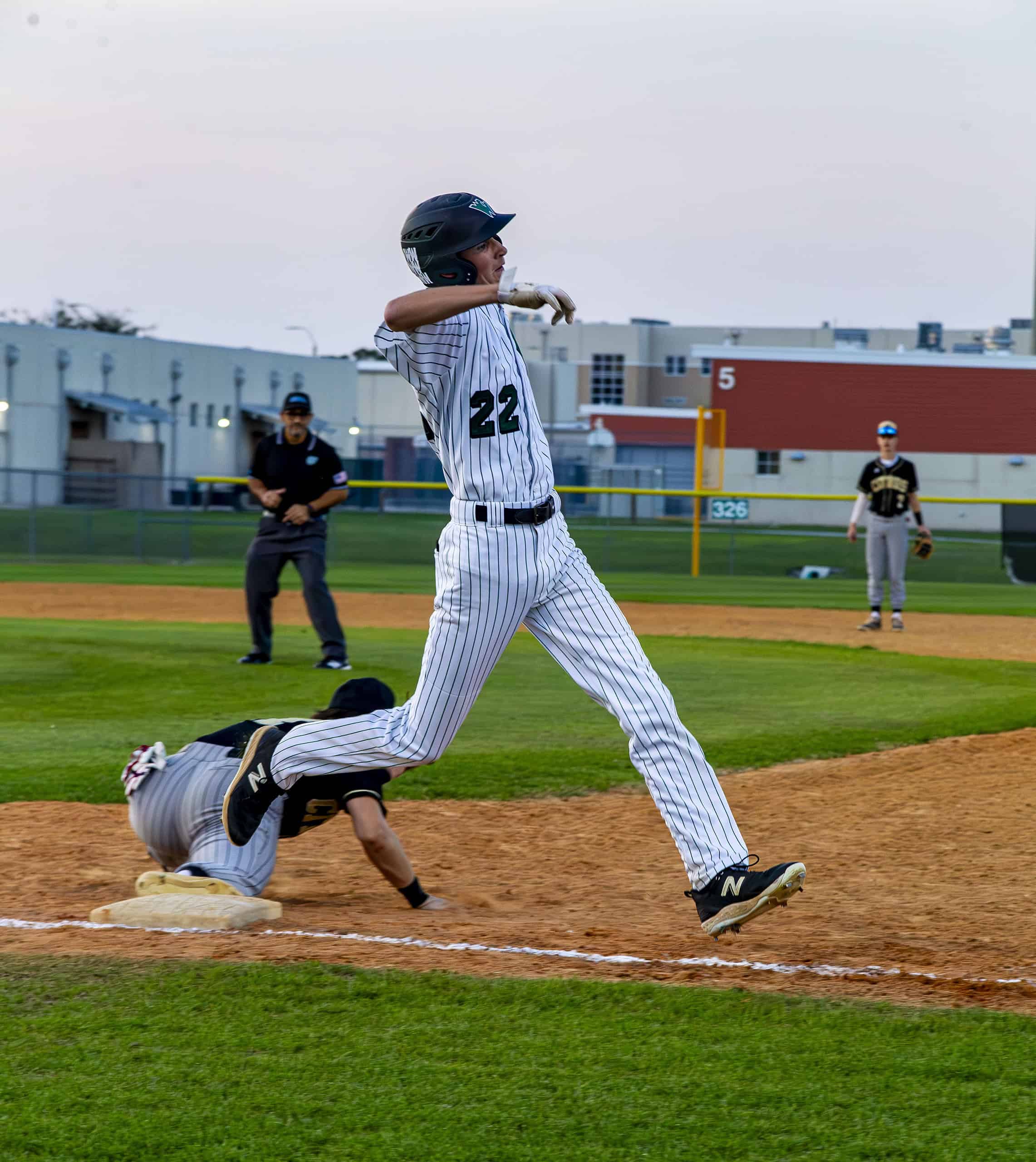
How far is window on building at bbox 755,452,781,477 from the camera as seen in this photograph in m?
48.8

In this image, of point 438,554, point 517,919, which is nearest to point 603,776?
point 517,919

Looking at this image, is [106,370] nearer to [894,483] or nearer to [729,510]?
[729,510]

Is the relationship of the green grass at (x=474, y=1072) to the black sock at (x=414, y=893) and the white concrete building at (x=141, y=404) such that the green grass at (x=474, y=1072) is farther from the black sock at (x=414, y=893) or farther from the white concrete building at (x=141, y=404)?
→ the white concrete building at (x=141, y=404)

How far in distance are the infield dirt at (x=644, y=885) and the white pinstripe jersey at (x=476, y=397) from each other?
52.1 inches

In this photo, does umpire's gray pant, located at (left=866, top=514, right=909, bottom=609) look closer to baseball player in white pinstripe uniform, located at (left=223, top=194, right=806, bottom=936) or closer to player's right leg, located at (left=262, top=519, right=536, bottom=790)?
baseball player in white pinstripe uniform, located at (left=223, top=194, right=806, bottom=936)

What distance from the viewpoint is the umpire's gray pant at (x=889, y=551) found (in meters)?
15.3

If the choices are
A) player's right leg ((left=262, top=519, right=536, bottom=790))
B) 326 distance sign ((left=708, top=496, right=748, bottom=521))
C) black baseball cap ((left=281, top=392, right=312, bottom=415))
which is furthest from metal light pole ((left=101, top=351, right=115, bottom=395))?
player's right leg ((left=262, top=519, right=536, bottom=790))

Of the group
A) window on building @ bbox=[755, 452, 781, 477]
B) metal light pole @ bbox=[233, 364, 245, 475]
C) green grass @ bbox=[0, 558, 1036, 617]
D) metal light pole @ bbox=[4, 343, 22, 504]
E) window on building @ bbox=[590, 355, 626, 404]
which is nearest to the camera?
green grass @ bbox=[0, 558, 1036, 617]

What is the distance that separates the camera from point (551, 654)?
14.1 feet

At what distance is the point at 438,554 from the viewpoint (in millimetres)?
4430

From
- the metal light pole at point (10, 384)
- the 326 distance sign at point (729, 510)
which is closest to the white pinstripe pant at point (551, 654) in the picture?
the 326 distance sign at point (729, 510)

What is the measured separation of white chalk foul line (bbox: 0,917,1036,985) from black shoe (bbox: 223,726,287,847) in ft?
1.13

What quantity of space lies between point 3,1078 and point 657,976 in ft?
5.55

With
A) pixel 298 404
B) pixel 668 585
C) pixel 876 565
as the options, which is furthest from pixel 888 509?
pixel 668 585
